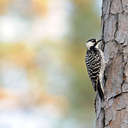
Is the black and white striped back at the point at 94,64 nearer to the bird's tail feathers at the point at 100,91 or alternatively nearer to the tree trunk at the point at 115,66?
the bird's tail feathers at the point at 100,91

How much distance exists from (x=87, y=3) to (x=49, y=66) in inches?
69.4

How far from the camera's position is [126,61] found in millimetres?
5625

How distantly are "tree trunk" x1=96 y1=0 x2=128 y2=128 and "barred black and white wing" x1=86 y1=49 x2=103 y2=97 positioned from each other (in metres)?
0.52

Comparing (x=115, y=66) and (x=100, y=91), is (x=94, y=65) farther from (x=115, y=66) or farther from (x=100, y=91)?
(x=115, y=66)

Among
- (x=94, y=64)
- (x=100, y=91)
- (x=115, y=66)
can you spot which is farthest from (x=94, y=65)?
(x=115, y=66)

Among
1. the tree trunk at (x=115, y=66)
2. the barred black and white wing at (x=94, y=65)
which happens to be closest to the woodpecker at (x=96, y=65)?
the barred black and white wing at (x=94, y=65)

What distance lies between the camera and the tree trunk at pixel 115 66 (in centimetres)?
548

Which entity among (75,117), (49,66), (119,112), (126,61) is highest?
(126,61)

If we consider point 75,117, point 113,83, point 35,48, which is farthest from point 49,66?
point 113,83

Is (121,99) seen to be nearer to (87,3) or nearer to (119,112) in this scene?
(119,112)

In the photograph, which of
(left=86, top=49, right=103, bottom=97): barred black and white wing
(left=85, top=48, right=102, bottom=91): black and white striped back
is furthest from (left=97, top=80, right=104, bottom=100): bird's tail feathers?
(left=85, top=48, right=102, bottom=91): black and white striped back

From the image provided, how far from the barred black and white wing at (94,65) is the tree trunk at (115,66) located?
0.52 m

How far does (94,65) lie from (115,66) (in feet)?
4.27

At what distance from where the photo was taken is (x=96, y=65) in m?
7.00
